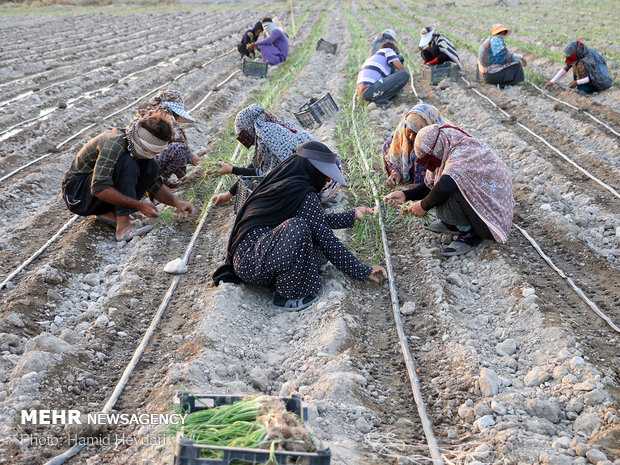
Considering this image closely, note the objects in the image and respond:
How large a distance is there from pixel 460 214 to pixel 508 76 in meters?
5.03

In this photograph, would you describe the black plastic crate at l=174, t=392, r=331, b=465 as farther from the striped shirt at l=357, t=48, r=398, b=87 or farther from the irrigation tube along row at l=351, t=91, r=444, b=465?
the striped shirt at l=357, t=48, r=398, b=87

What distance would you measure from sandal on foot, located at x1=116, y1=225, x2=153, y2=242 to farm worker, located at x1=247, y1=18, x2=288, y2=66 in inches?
262

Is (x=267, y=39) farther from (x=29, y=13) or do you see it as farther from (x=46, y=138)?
(x=29, y=13)

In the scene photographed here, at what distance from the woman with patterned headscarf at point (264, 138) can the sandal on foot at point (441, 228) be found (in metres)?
1.11

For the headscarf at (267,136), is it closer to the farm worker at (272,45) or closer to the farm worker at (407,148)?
the farm worker at (407,148)

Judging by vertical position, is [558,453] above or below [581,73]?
below

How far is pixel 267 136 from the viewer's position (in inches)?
163

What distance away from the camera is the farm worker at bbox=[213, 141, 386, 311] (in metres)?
3.10

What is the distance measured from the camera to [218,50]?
13359 mm

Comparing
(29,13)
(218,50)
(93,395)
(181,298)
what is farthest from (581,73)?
(29,13)

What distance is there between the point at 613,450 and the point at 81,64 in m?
11.3

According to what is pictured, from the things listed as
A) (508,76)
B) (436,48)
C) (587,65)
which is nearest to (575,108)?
(587,65)

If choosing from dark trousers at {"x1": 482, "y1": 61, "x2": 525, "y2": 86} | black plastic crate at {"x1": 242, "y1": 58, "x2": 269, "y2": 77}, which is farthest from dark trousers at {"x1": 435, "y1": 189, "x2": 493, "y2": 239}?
black plastic crate at {"x1": 242, "y1": 58, "x2": 269, "y2": 77}

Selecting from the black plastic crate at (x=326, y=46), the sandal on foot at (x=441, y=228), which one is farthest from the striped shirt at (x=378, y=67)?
the black plastic crate at (x=326, y=46)
